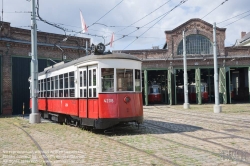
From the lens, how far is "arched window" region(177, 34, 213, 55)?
33688 millimetres

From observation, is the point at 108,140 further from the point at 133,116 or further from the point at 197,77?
the point at 197,77

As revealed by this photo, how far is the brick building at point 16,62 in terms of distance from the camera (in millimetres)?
21484

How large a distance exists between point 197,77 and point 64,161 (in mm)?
28107

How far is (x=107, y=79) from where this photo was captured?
985 centimetres

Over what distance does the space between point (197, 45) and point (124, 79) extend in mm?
25637

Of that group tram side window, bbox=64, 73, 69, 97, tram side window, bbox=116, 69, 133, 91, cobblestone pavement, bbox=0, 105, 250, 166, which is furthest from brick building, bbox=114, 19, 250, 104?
cobblestone pavement, bbox=0, 105, 250, 166

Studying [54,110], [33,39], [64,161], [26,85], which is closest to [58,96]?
[54,110]

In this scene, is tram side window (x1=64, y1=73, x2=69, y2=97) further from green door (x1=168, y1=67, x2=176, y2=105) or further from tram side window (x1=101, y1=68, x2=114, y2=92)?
green door (x1=168, y1=67, x2=176, y2=105)

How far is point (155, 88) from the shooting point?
35.8 m

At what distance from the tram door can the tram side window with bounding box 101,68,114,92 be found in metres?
0.28

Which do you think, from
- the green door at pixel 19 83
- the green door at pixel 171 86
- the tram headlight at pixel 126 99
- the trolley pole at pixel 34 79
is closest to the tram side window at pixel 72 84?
the tram headlight at pixel 126 99

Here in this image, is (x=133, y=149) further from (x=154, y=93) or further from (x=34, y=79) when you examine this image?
(x=154, y=93)

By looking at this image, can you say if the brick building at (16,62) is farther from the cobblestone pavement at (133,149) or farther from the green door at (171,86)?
the green door at (171,86)

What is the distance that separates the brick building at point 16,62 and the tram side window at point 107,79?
11.3 meters
